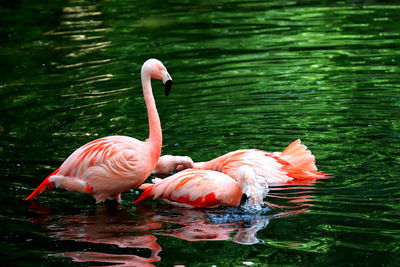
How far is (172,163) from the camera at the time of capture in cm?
699

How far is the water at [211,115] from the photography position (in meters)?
5.13

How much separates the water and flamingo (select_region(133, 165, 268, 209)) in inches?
4.6

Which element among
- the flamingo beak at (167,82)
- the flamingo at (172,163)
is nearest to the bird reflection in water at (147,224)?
the flamingo at (172,163)

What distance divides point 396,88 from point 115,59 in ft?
14.9

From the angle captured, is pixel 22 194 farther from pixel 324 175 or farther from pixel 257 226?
pixel 324 175

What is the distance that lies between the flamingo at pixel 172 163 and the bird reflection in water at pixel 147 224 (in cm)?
76

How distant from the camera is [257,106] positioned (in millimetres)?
8633

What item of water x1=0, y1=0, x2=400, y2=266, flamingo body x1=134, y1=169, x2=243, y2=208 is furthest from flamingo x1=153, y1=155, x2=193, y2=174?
flamingo body x1=134, y1=169, x2=243, y2=208

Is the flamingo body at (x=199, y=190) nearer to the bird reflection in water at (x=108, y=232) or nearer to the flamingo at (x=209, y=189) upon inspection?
the flamingo at (x=209, y=189)

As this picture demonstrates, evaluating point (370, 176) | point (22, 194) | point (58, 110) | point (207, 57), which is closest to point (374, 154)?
point (370, 176)

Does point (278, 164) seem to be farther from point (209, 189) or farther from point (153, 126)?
point (153, 126)

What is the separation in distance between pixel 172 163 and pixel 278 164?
41.9 inches

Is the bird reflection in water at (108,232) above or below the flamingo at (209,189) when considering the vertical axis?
below

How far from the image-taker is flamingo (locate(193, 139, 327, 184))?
647cm
